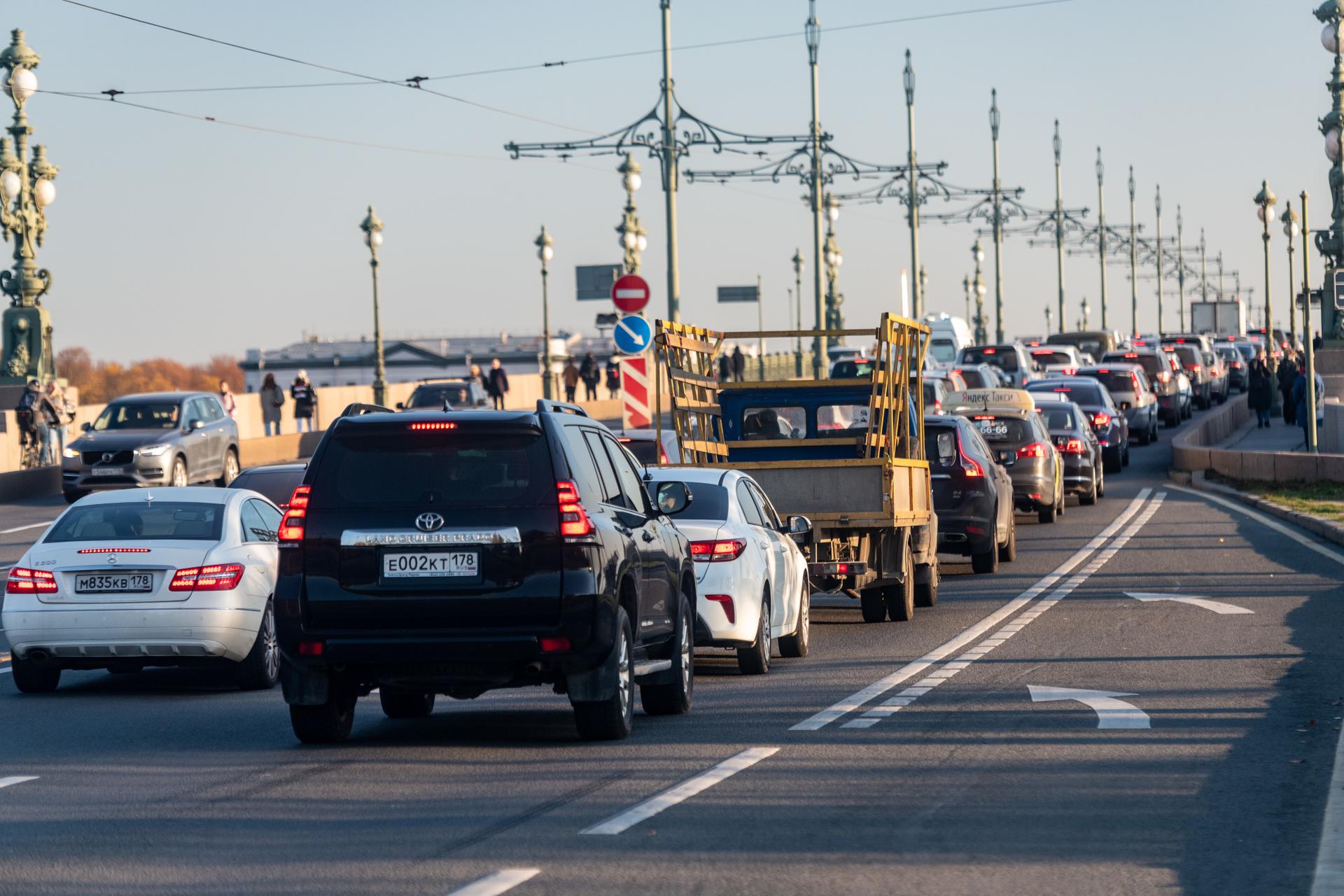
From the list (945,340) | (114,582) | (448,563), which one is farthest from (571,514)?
(945,340)

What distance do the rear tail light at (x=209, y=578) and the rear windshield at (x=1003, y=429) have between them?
1497 centimetres

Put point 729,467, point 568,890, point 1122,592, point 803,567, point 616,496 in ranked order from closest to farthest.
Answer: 1. point 568,890
2. point 616,496
3. point 803,567
4. point 729,467
5. point 1122,592

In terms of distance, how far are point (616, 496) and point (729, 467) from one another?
21.3 feet

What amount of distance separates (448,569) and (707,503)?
14.6ft

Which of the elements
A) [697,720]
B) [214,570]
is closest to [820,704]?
[697,720]

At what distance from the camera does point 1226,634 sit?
1608cm

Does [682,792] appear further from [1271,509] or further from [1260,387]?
[1260,387]

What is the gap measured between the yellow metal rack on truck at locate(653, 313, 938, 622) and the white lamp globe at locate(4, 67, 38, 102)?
23.9 meters

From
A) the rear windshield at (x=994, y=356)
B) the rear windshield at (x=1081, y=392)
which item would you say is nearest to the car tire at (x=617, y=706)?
the rear windshield at (x=1081, y=392)

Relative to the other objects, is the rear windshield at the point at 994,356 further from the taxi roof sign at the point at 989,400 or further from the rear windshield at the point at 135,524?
the rear windshield at the point at 135,524

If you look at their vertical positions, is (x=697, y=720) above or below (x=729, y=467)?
below

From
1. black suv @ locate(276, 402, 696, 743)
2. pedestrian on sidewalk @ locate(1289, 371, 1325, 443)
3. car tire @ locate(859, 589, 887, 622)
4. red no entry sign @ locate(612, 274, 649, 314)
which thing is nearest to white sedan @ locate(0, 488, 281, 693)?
black suv @ locate(276, 402, 696, 743)

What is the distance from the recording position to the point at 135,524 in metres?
14.8

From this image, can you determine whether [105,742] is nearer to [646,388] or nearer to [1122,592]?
[1122,592]
